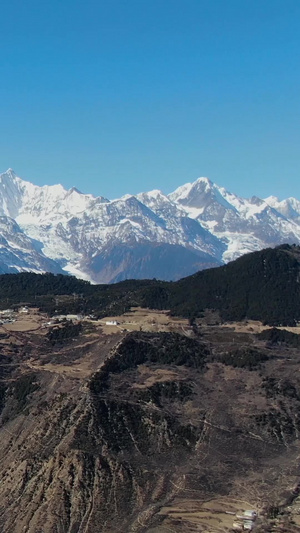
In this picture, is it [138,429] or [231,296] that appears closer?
[138,429]

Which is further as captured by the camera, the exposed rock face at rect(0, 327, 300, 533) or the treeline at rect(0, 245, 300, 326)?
the treeline at rect(0, 245, 300, 326)

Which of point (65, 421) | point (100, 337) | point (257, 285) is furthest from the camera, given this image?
point (257, 285)

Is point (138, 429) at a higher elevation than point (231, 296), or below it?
below

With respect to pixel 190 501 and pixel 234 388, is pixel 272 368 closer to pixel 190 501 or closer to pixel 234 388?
pixel 234 388

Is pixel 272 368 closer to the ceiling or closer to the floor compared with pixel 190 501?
closer to the ceiling

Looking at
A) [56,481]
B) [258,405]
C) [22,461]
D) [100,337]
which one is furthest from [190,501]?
[100,337]

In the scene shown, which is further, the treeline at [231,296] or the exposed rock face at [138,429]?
the treeline at [231,296]

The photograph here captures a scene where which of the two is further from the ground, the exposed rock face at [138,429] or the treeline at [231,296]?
the treeline at [231,296]

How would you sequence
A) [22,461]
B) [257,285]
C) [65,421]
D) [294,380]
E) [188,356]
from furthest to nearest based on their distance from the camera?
1. [257,285]
2. [188,356]
3. [294,380]
4. [65,421]
5. [22,461]

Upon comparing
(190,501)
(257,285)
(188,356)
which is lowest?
(190,501)

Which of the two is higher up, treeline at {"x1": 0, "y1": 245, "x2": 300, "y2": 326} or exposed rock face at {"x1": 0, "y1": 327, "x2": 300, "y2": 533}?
treeline at {"x1": 0, "y1": 245, "x2": 300, "y2": 326}

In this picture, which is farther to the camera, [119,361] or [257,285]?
[257,285]
